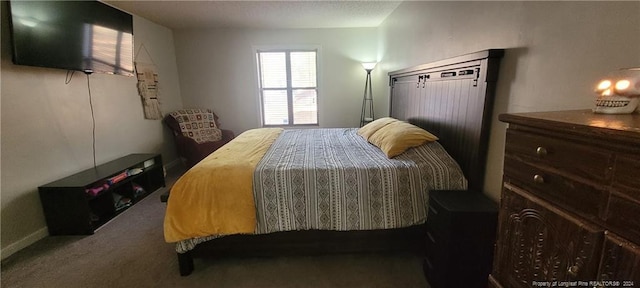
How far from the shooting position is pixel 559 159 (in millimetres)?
753

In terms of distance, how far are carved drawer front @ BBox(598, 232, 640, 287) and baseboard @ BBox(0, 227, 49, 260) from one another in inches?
133

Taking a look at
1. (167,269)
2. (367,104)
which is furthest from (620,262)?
(367,104)

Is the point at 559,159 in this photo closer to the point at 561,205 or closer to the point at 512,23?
the point at 561,205

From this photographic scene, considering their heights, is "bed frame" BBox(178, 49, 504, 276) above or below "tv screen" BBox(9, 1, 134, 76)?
below

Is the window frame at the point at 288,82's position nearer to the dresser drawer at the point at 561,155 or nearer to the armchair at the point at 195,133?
the armchair at the point at 195,133

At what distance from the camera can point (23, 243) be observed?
7.02 ft

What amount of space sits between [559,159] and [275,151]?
74.4 inches

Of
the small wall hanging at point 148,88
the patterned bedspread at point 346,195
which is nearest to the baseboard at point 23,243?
the small wall hanging at point 148,88

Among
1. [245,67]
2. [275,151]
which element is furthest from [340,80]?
[275,151]

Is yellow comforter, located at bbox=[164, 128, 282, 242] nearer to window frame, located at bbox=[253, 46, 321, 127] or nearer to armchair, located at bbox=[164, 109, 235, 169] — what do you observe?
armchair, located at bbox=[164, 109, 235, 169]

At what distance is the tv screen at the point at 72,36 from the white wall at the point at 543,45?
325 centimetres

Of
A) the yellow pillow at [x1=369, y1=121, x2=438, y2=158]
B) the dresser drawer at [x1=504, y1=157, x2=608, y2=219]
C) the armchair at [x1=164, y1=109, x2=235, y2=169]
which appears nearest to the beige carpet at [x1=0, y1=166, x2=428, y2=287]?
the yellow pillow at [x1=369, y1=121, x2=438, y2=158]

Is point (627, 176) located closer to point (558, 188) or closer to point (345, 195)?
point (558, 188)

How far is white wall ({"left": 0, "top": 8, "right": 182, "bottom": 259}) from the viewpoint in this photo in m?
2.08
